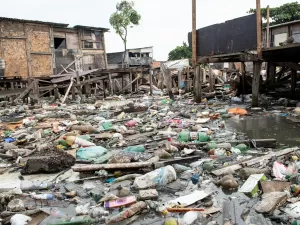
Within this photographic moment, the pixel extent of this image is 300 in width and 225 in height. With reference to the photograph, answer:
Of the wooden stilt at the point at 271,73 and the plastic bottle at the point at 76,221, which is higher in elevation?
the wooden stilt at the point at 271,73

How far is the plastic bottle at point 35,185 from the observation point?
3.63 m

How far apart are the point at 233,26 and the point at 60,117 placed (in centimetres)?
664

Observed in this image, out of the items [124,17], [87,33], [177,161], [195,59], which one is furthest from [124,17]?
Answer: [177,161]

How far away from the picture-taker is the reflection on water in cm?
574

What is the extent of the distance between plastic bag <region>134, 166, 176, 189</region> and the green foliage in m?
27.1

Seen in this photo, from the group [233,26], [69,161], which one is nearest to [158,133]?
[69,161]

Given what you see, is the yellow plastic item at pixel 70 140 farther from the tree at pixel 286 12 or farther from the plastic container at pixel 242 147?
the tree at pixel 286 12

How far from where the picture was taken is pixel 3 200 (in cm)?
321

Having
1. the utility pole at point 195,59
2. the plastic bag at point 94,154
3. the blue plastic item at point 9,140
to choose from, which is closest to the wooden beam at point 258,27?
the utility pole at point 195,59

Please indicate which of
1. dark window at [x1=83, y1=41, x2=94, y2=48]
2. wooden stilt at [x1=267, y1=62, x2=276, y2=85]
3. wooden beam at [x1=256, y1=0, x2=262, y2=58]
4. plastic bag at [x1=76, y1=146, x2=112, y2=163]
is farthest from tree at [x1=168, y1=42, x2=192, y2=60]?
plastic bag at [x1=76, y1=146, x2=112, y2=163]

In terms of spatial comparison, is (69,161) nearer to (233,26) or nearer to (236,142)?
(236,142)

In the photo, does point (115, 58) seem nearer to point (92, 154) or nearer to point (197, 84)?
point (197, 84)

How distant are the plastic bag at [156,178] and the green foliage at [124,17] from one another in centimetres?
2709

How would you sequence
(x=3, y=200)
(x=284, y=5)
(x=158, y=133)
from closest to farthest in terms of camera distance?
(x=3, y=200)
(x=158, y=133)
(x=284, y=5)
